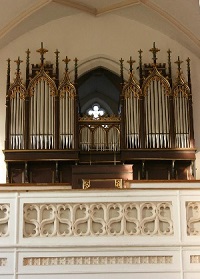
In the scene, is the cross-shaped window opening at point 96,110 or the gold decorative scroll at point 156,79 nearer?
the gold decorative scroll at point 156,79

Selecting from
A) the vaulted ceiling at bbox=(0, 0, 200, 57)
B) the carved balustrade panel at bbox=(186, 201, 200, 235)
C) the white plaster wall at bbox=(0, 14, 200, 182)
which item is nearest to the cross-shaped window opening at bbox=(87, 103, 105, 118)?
the white plaster wall at bbox=(0, 14, 200, 182)

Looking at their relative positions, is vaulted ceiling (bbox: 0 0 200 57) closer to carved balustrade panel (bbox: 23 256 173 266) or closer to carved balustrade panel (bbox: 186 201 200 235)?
carved balustrade panel (bbox: 186 201 200 235)

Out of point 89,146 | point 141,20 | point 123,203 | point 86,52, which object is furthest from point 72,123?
point 123,203

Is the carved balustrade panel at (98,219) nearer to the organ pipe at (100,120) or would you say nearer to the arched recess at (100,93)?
the organ pipe at (100,120)

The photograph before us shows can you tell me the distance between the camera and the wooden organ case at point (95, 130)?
13.4 m

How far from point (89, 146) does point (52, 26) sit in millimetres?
3304

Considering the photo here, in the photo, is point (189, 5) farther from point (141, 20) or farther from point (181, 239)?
point (181, 239)

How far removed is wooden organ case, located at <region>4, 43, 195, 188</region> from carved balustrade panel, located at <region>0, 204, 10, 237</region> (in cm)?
449

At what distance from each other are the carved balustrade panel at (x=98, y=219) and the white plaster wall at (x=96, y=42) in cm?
633

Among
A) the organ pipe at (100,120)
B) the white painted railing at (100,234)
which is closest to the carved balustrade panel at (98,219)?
the white painted railing at (100,234)

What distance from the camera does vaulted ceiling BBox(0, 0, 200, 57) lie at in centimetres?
1379

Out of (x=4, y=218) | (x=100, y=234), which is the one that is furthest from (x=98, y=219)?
Answer: (x=4, y=218)

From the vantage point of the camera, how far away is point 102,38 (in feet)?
48.7

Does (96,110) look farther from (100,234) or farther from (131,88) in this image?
(100,234)
